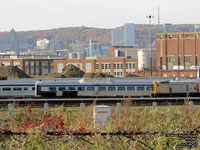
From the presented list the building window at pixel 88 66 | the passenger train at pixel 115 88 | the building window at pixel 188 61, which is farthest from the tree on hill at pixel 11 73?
the building window at pixel 188 61

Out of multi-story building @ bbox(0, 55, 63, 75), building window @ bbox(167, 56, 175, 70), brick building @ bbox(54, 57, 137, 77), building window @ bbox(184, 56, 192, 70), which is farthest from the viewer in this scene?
multi-story building @ bbox(0, 55, 63, 75)

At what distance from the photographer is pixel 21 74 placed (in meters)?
75.9

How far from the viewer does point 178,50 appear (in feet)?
373

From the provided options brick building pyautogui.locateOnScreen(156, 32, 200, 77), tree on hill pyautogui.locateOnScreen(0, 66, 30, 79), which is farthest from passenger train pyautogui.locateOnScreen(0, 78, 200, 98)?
brick building pyautogui.locateOnScreen(156, 32, 200, 77)

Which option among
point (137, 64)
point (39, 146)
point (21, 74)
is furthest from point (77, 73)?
point (39, 146)

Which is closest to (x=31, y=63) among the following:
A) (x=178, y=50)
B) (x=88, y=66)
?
(x=88, y=66)

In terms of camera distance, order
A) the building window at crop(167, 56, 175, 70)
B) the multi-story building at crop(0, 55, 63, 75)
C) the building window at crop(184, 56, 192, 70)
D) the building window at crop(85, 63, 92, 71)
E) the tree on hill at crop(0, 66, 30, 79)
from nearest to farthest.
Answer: the tree on hill at crop(0, 66, 30, 79)
the building window at crop(184, 56, 192, 70)
the building window at crop(167, 56, 175, 70)
the building window at crop(85, 63, 92, 71)
the multi-story building at crop(0, 55, 63, 75)

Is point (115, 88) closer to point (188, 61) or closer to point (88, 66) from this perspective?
point (188, 61)

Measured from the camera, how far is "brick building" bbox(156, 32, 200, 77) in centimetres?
11262

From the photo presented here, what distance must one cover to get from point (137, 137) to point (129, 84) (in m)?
31.5

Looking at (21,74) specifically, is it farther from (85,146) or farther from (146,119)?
(85,146)

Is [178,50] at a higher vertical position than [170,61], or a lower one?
higher

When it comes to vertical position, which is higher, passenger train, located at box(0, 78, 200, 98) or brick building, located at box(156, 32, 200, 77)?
brick building, located at box(156, 32, 200, 77)

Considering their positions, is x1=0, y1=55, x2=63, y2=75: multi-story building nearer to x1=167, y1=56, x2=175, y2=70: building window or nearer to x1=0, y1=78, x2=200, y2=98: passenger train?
x1=167, y1=56, x2=175, y2=70: building window
